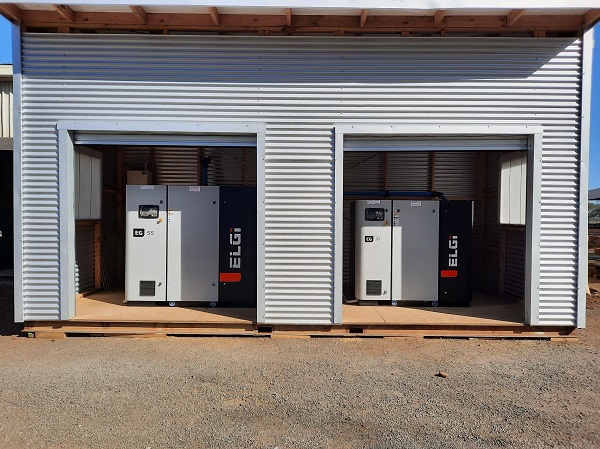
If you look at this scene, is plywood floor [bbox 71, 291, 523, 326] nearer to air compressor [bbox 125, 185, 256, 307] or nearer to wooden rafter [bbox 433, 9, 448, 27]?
air compressor [bbox 125, 185, 256, 307]

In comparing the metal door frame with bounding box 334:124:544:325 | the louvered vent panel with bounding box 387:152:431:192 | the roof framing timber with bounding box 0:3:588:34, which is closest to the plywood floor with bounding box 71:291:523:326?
the metal door frame with bounding box 334:124:544:325

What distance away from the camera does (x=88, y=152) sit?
23.2ft

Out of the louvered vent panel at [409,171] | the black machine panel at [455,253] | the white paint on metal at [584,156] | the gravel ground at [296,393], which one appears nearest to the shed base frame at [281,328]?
the gravel ground at [296,393]

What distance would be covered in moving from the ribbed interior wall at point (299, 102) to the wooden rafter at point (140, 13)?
0.82ft

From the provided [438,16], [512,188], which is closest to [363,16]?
[438,16]

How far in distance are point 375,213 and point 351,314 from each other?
1.82 m

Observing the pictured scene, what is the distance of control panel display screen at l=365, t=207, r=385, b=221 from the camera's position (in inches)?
293

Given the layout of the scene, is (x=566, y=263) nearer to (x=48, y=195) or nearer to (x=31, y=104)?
(x=48, y=195)

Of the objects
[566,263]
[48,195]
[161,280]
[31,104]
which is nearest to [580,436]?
[566,263]

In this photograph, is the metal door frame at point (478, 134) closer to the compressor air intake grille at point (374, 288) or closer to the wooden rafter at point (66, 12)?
the compressor air intake grille at point (374, 288)

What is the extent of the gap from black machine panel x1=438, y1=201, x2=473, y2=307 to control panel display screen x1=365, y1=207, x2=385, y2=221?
3.39 ft

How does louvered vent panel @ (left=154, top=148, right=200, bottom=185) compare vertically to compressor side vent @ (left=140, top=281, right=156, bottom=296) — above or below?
above

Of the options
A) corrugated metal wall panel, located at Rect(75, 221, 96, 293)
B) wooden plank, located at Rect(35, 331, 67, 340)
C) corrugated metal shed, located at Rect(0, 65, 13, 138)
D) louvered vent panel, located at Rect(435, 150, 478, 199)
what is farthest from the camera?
corrugated metal shed, located at Rect(0, 65, 13, 138)

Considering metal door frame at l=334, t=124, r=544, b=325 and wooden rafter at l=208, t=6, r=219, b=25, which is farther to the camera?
metal door frame at l=334, t=124, r=544, b=325
